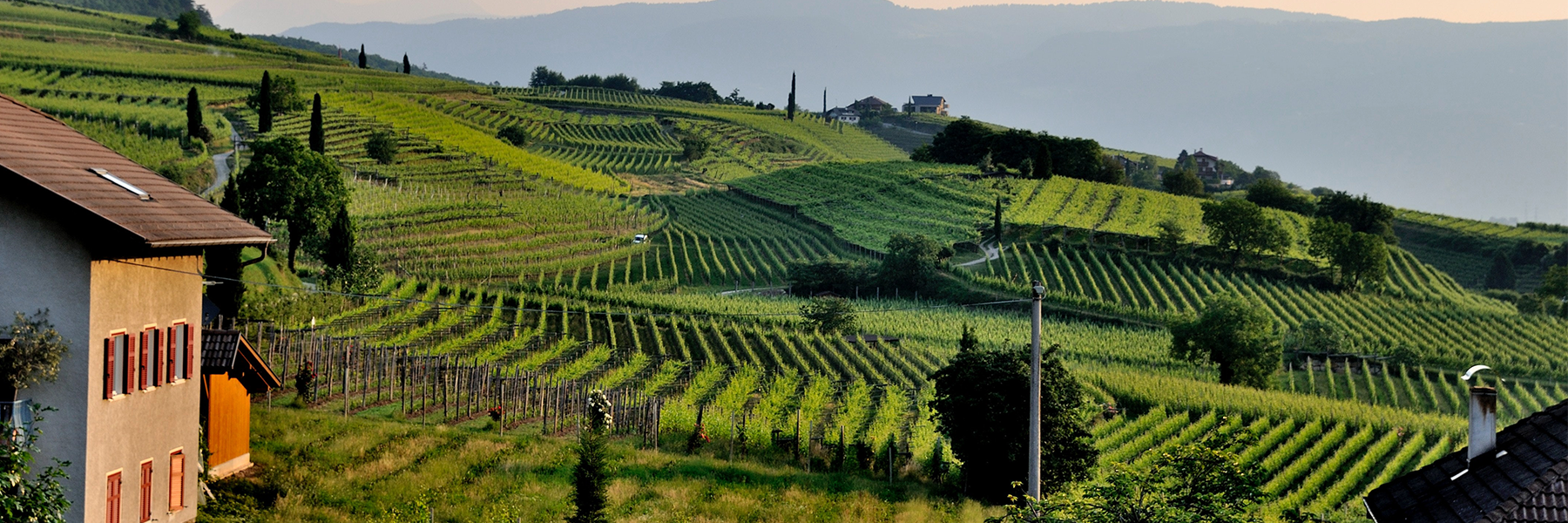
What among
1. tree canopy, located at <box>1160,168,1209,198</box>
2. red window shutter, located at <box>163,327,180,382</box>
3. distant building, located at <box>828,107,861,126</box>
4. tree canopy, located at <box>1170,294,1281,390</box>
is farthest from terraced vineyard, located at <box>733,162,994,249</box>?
distant building, located at <box>828,107,861,126</box>

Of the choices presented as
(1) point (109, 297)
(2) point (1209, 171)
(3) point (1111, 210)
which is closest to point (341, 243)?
(1) point (109, 297)

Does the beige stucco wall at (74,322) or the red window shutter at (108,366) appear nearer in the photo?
the beige stucco wall at (74,322)

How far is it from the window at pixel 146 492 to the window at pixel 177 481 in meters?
0.49

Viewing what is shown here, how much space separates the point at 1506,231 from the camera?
264 feet

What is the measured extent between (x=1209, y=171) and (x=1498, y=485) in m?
116

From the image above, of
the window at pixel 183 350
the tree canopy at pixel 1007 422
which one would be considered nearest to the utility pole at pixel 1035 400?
the tree canopy at pixel 1007 422

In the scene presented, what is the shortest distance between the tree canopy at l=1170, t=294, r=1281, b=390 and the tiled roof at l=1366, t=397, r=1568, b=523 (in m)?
28.4

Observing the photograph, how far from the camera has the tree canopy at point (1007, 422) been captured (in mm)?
19297

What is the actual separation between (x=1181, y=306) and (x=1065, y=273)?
526 cm

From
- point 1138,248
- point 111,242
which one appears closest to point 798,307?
point 1138,248

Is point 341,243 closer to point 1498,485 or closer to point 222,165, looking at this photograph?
point 222,165

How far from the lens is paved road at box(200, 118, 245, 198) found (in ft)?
143

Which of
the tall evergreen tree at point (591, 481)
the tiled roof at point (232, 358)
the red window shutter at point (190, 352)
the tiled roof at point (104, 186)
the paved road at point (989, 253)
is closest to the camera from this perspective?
the tiled roof at point (104, 186)

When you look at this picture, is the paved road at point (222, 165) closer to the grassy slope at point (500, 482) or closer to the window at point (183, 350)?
the grassy slope at point (500, 482)
